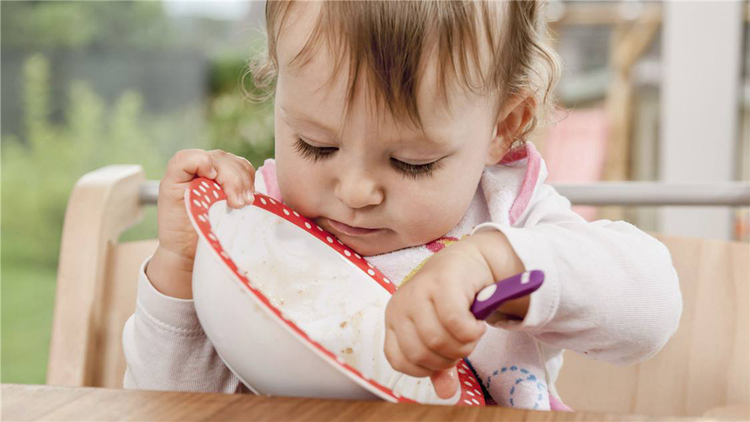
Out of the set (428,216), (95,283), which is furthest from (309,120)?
(95,283)

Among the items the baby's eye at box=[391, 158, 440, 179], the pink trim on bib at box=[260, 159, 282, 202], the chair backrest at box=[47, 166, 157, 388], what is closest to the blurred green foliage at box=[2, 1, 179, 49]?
the chair backrest at box=[47, 166, 157, 388]

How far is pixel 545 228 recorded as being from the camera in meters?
0.58

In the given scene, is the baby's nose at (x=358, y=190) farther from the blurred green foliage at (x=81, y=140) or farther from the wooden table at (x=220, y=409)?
the blurred green foliage at (x=81, y=140)

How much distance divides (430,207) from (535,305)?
185mm

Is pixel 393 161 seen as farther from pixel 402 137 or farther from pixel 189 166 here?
pixel 189 166

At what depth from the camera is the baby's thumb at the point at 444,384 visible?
0.45 metres

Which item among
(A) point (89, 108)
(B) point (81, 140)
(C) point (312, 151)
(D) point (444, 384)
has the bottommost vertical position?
(B) point (81, 140)

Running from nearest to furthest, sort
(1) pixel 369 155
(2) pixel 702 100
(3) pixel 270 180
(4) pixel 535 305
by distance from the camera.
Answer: (4) pixel 535 305 → (1) pixel 369 155 → (3) pixel 270 180 → (2) pixel 702 100

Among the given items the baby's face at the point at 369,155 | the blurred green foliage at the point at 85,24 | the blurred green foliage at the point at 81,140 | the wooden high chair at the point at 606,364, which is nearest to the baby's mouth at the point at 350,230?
the baby's face at the point at 369,155

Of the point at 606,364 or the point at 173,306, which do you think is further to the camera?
the point at 606,364

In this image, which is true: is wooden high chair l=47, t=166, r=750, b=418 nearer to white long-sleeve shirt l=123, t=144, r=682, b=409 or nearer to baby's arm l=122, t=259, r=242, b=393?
white long-sleeve shirt l=123, t=144, r=682, b=409

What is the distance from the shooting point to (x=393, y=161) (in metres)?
0.62

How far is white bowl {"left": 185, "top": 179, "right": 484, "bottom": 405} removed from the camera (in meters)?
0.44

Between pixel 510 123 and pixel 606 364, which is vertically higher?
pixel 510 123
